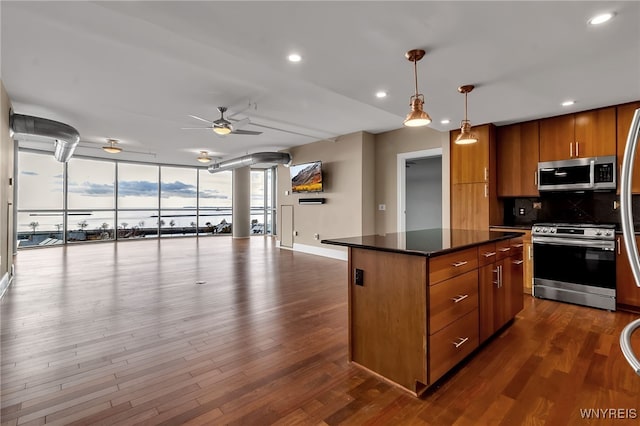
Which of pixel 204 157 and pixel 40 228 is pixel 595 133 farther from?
pixel 40 228

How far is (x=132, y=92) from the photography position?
14.6 ft

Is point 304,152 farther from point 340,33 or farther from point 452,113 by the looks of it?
point 340,33

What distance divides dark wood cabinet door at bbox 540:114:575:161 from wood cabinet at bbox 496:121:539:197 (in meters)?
0.08

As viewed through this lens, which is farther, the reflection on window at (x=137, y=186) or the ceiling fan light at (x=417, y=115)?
the reflection on window at (x=137, y=186)

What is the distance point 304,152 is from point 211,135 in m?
2.40

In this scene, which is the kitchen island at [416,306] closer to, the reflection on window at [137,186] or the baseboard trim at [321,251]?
the baseboard trim at [321,251]

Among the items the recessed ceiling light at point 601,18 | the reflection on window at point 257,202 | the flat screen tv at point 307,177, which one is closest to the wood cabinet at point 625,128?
the recessed ceiling light at point 601,18

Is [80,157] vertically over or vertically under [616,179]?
over

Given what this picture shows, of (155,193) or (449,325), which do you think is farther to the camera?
(155,193)

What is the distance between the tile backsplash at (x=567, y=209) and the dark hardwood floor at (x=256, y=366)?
4.54 ft

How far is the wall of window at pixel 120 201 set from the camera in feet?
28.8

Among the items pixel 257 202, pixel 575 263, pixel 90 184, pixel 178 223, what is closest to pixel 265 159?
pixel 257 202

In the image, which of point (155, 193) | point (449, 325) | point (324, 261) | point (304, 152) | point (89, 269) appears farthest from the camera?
point (155, 193)

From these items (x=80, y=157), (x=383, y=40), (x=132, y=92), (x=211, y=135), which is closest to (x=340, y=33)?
(x=383, y=40)
